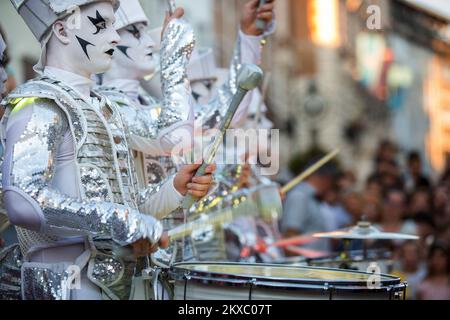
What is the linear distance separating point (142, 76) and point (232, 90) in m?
0.60

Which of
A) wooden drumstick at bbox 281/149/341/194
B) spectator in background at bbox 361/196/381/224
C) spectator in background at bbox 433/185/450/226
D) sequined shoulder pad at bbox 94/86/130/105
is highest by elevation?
sequined shoulder pad at bbox 94/86/130/105

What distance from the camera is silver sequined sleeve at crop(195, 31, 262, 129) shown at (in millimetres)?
5875

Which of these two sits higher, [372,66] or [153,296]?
[153,296]

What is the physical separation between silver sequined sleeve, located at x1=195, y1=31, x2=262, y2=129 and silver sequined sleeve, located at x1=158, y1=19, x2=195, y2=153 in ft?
1.94

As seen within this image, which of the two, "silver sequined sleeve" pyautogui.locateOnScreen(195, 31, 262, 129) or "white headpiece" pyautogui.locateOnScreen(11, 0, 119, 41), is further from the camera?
"silver sequined sleeve" pyautogui.locateOnScreen(195, 31, 262, 129)

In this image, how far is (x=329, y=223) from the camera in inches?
424

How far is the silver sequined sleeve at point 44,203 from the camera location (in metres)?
4.16

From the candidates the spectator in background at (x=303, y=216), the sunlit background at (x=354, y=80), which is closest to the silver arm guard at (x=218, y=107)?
the spectator in background at (x=303, y=216)

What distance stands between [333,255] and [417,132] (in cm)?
4214

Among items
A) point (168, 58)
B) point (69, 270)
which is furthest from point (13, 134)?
point (168, 58)

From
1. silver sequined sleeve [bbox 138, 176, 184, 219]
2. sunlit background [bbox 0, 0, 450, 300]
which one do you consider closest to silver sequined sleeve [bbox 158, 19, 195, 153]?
silver sequined sleeve [bbox 138, 176, 184, 219]

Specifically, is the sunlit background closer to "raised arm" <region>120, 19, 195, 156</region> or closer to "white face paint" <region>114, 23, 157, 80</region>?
"white face paint" <region>114, 23, 157, 80</region>

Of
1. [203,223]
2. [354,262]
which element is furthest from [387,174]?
[203,223]
